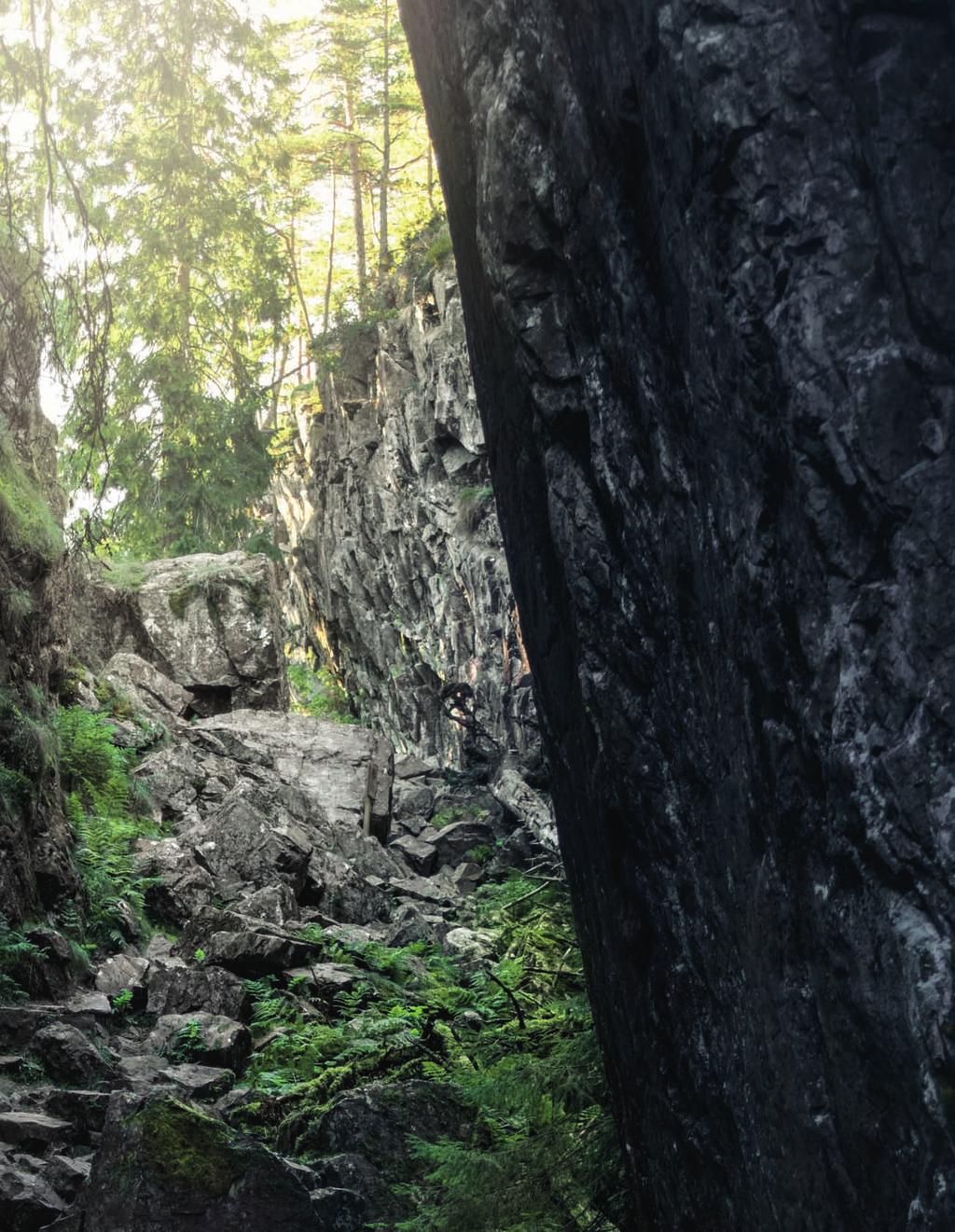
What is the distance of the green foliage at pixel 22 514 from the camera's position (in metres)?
10.3

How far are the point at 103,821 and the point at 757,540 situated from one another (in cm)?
994

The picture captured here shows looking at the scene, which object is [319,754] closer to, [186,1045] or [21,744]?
[21,744]

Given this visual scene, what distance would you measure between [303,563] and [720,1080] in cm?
3307

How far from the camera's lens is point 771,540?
2.84m

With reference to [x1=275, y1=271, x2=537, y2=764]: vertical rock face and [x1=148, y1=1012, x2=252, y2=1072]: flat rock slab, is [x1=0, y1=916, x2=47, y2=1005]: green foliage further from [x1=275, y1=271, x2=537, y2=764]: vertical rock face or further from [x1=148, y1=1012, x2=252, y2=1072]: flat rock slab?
[x1=275, y1=271, x2=537, y2=764]: vertical rock face

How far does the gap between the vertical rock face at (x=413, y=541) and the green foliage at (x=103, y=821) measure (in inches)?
381

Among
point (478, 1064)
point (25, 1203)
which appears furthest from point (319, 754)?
point (25, 1203)

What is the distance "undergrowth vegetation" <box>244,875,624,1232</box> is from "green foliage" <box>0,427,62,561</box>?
15.2 feet

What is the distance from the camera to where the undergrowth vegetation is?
4703 mm

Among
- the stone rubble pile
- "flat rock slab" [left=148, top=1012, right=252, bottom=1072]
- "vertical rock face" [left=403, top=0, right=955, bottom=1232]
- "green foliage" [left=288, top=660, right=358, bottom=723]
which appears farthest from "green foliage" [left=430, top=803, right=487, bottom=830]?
"vertical rock face" [left=403, top=0, right=955, bottom=1232]

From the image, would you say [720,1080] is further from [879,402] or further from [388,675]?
[388,675]

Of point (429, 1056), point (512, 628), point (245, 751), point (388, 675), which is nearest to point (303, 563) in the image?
point (388, 675)

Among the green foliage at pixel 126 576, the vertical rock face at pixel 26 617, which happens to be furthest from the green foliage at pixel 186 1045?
the green foliage at pixel 126 576

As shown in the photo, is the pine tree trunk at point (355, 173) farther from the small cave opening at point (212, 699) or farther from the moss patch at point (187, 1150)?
the moss patch at point (187, 1150)
